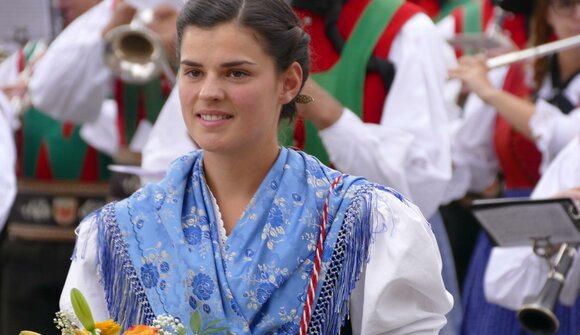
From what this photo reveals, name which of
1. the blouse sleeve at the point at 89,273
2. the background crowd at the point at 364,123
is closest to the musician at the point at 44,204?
the background crowd at the point at 364,123

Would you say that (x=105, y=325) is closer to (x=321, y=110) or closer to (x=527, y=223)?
(x=321, y=110)

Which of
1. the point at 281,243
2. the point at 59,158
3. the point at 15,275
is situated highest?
the point at 281,243

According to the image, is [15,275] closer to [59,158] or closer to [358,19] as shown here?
[59,158]

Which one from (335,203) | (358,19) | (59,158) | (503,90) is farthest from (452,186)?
(335,203)

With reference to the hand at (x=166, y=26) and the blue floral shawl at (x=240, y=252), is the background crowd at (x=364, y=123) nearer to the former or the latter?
the hand at (x=166, y=26)

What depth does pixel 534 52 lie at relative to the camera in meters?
6.55

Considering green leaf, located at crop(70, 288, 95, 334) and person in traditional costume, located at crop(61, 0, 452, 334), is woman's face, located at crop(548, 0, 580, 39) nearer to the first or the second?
person in traditional costume, located at crop(61, 0, 452, 334)

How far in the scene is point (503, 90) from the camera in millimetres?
6695

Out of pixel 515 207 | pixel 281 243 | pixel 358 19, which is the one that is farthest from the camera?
pixel 358 19

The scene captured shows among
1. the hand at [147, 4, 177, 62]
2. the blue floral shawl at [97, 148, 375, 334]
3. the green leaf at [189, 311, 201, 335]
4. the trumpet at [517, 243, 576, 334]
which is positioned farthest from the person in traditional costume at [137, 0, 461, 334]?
the green leaf at [189, 311, 201, 335]

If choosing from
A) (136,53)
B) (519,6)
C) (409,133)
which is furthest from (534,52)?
(136,53)

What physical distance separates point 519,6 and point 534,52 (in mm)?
223

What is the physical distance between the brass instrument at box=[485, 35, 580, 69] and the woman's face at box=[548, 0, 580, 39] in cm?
4

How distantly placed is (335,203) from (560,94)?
3.05 meters
